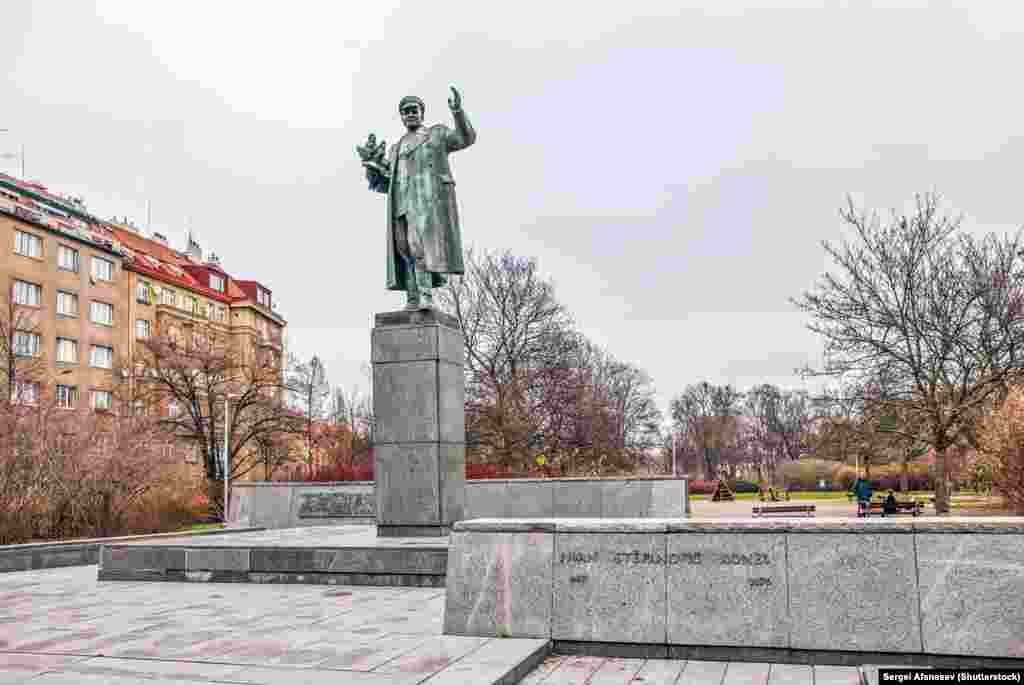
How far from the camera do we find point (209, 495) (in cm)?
3553

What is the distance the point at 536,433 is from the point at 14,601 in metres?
28.5

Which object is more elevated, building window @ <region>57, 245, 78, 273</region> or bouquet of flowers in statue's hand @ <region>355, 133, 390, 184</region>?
building window @ <region>57, 245, 78, 273</region>

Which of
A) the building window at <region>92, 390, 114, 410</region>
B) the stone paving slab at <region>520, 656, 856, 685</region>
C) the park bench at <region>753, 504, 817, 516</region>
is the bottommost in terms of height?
the park bench at <region>753, 504, 817, 516</region>

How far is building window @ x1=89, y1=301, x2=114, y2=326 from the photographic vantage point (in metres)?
55.4

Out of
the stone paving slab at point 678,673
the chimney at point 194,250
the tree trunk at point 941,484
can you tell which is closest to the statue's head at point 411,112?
the stone paving slab at point 678,673

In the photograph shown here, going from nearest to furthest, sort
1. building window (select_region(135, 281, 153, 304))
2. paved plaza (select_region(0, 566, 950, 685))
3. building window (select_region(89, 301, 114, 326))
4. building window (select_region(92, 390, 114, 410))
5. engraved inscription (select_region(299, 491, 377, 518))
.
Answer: paved plaza (select_region(0, 566, 950, 685))
engraved inscription (select_region(299, 491, 377, 518))
building window (select_region(92, 390, 114, 410))
building window (select_region(89, 301, 114, 326))
building window (select_region(135, 281, 153, 304))

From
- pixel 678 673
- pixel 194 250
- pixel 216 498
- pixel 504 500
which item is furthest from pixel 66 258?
pixel 678 673

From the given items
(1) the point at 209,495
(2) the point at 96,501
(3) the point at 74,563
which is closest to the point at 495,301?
(1) the point at 209,495

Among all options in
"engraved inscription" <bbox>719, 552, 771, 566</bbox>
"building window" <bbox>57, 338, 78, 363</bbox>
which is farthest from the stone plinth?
"building window" <bbox>57, 338, 78, 363</bbox>

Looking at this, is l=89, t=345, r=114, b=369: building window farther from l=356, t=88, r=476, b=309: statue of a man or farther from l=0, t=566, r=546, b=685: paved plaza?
l=0, t=566, r=546, b=685: paved plaza

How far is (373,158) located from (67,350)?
4647cm

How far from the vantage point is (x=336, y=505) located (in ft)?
72.2

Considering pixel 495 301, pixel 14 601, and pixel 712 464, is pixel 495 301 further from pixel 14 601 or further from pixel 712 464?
pixel 712 464

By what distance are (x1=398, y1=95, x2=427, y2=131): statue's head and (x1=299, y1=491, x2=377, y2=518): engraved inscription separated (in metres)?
10.2
